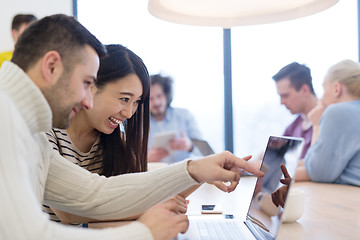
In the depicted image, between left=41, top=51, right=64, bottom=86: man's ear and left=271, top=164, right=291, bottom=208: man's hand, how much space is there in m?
0.54

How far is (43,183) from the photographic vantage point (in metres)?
0.94

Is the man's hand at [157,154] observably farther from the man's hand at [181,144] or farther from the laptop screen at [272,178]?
the laptop screen at [272,178]

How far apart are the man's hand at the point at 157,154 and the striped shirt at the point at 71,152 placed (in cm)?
107

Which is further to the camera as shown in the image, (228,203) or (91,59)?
(228,203)

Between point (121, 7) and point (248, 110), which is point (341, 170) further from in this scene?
point (121, 7)

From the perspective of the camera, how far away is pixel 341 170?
1.84 meters

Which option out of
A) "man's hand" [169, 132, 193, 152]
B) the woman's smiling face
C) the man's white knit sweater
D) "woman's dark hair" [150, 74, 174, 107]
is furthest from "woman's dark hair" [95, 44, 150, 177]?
"woman's dark hair" [150, 74, 174, 107]

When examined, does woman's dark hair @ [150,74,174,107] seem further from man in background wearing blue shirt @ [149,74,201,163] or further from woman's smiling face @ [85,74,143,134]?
woman's smiling face @ [85,74,143,134]

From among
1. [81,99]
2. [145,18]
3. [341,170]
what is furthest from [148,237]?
[145,18]

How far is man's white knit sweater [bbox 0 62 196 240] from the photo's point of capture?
24.1 inches

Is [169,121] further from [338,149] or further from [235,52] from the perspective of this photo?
[338,149]

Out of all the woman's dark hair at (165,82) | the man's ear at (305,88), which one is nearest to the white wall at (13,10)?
the woman's dark hair at (165,82)

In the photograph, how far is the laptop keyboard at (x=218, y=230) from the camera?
3.34 ft

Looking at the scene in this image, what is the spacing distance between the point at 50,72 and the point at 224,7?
705mm
